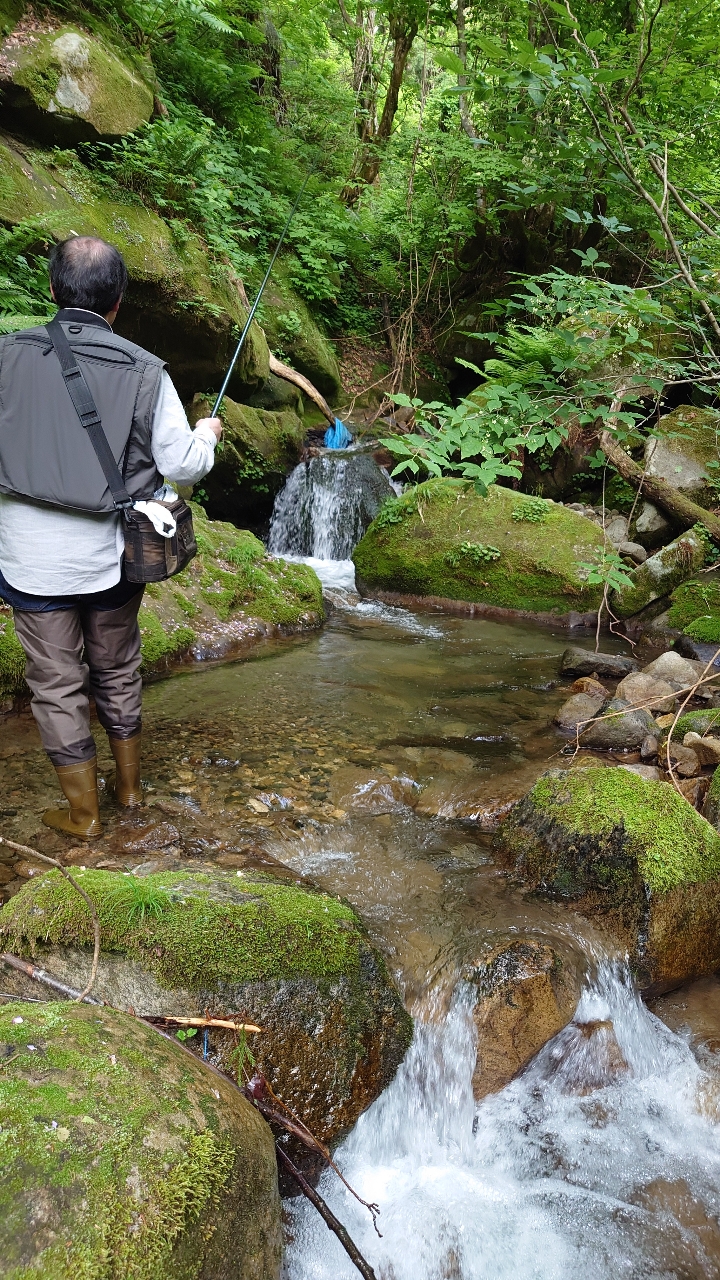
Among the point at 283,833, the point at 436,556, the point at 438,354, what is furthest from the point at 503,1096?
the point at 438,354

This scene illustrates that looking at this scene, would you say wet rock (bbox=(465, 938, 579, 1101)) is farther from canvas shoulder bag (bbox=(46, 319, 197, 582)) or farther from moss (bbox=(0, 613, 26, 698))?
moss (bbox=(0, 613, 26, 698))

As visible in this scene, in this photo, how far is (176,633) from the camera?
612cm

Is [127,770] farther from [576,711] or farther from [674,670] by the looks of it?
[674,670]

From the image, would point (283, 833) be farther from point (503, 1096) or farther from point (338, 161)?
point (338, 161)

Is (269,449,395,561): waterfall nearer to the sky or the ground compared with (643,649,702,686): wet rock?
nearer to the sky

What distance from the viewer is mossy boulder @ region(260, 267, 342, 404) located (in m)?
12.3

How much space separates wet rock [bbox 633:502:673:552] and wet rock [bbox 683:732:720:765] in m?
5.49

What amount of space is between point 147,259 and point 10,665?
16.4 feet

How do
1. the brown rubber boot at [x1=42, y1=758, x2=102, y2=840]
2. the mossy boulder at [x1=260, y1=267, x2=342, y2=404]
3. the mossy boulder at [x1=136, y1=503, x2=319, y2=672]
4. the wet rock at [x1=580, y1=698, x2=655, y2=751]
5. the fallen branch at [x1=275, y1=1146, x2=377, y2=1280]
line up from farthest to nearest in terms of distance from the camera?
the mossy boulder at [x1=260, y1=267, x2=342, y2=404], the mossy boulder at [x1=136, y1=503, x2=319, y2=672], the wet rock at [x1=580, y1=698, x2=655, y2=751], the brown rubber boot at [x1=42, y1=758, x2=102, y2=840], the fallen branch at [x1=275, y1=1146, x2=377, y2=1280]

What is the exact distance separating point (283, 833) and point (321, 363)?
36.3ft

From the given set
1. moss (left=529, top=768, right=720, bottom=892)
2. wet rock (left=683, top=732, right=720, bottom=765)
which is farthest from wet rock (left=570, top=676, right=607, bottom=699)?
moss (left=529, top=768, right=720, bottom=892)

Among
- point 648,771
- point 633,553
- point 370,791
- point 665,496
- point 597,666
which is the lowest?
point 370,791

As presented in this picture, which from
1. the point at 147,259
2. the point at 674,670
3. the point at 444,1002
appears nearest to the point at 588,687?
the point at 674,670

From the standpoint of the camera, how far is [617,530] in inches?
388
